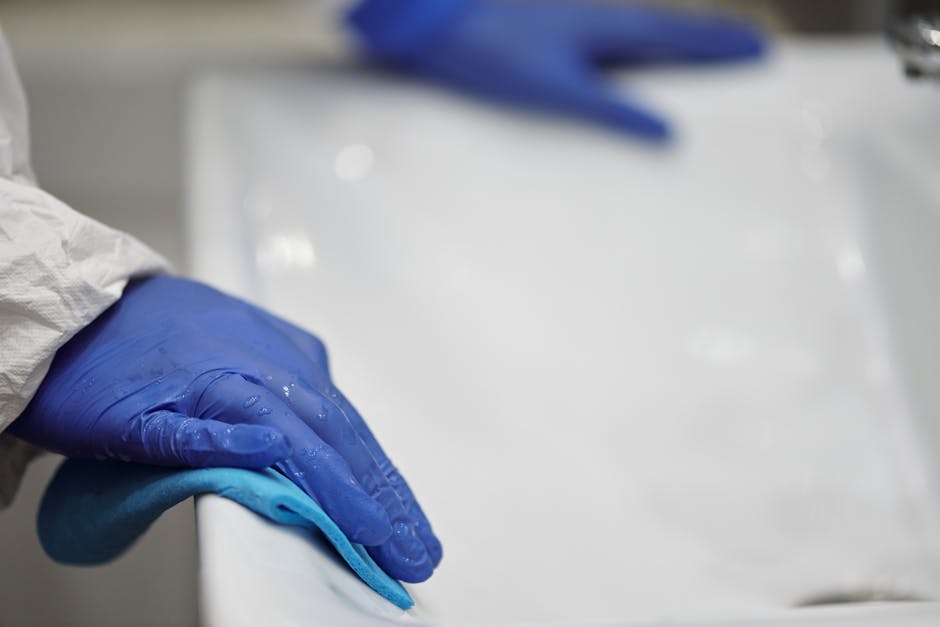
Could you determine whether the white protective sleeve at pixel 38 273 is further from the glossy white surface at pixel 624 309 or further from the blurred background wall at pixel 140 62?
the blurred background wall at pixel 140 62

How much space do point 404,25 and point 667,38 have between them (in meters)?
0.24

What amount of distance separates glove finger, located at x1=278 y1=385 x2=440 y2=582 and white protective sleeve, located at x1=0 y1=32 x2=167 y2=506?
11 cm

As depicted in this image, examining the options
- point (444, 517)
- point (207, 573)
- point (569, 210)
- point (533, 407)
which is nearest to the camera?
point (207, 573)

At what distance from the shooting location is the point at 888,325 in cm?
88

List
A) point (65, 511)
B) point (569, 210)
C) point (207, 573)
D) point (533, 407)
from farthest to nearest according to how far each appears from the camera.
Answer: point (569, 210) → point (533, 407) → point (65, 511) → point (207, 573)

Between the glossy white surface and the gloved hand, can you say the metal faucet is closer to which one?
the glossy white surface

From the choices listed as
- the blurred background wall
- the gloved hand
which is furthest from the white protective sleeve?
the blurred background wall

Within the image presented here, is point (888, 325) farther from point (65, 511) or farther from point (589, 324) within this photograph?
point (65, 511)

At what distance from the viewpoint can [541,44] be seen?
102 centimetres

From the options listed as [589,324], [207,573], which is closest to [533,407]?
[589,324]

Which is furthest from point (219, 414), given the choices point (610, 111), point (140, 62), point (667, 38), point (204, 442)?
point (140, 62)

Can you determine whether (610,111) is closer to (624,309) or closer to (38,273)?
(624,309)

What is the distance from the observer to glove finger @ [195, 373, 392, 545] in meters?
0.50

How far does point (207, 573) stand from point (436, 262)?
0.47 m
